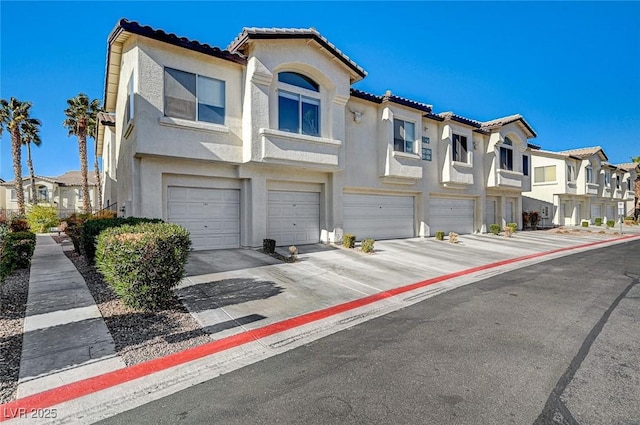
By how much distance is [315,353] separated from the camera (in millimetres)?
4586

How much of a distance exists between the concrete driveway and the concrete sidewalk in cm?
150

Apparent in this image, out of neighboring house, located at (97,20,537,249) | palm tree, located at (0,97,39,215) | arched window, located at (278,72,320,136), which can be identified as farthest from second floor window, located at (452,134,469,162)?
palm tree, located at (0,97,39,215)

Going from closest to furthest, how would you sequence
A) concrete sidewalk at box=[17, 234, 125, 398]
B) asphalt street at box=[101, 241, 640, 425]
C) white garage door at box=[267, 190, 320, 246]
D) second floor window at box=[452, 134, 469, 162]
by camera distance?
asphalt street at box=[101, 241, 640, 425] < concrete sidewalk at box=[17, 234, 125, 398] < white garage door at box=[267, 190, 320, 246] < second floor window at box=[452, 134, 469, 162]

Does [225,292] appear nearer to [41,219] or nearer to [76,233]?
[76,233]

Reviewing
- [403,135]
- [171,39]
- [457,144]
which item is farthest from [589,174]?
[171,39]

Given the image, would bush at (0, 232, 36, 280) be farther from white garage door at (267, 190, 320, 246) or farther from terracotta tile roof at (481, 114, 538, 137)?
terracotta tile roof at (481, 114, 538, 137)

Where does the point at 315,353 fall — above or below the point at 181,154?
below

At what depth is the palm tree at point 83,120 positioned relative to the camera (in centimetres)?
2886

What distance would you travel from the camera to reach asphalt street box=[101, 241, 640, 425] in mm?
3217

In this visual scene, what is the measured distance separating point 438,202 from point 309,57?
1131 cm

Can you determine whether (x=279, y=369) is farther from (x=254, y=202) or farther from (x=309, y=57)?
(x=309, y=57)

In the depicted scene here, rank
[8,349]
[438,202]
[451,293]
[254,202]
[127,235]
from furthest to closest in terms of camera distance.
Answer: [438,202]
[254,202]
[451,293]
[127,235]
[8,349]

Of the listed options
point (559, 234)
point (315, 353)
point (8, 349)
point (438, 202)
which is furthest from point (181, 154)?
point (559, 234)

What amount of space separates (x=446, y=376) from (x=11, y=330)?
6.36 metres
